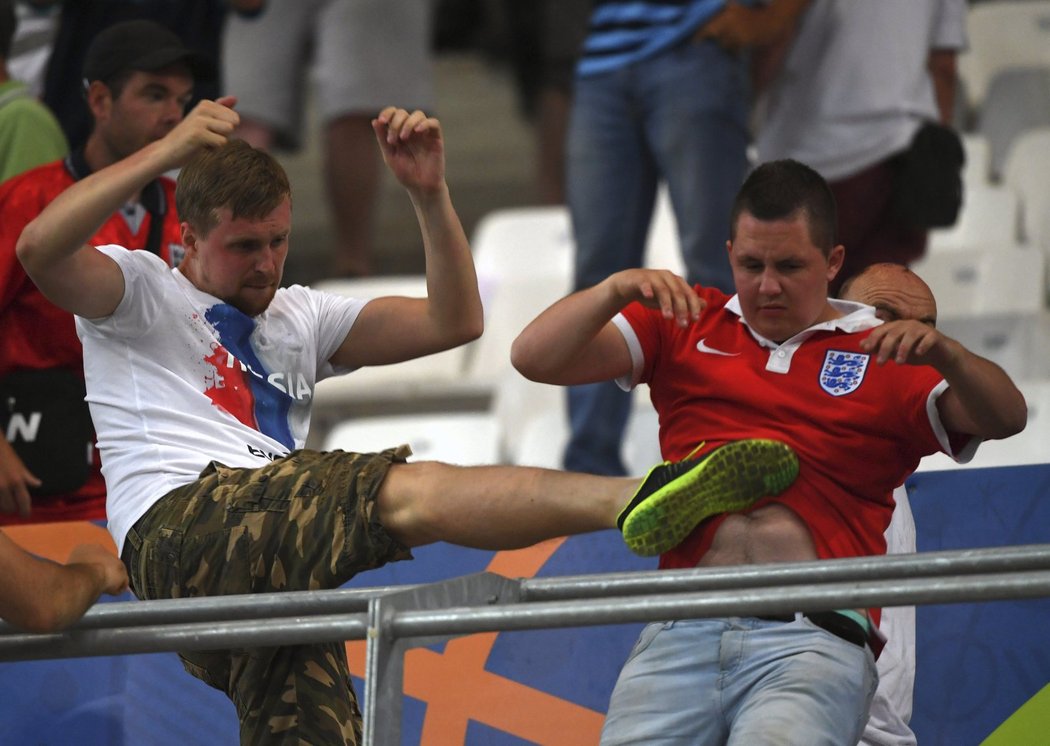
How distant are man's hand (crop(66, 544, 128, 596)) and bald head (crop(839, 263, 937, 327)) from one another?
1467 millimetres

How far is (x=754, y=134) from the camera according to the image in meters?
5.15

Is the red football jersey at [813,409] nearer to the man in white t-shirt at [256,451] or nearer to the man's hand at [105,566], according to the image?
the man in white t-shirt at [256,451]

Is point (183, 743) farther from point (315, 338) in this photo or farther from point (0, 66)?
point (0, 66)

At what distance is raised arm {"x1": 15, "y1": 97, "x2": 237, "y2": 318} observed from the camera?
2920mm

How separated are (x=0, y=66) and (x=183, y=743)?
194cm

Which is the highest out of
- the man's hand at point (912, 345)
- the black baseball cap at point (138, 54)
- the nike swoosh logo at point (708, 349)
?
the black baseball cap at point (138, 54)

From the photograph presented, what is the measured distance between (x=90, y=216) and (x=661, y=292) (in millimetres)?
981

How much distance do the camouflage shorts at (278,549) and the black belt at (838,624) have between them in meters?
0.67

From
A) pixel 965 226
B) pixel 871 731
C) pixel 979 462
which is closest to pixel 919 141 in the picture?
pixel 979 462

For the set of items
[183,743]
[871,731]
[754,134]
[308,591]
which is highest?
[754,134]

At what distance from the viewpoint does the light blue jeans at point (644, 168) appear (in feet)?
15.5

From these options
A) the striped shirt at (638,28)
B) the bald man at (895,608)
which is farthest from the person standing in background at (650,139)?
the bald man at (895,608)

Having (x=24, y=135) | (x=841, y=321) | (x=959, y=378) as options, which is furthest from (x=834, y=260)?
(x=24, y=135)

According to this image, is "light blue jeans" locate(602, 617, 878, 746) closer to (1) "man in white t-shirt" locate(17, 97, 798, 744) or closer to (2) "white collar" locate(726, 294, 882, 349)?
(1) "man in white t-shirt" locate(17, 97, 798, 744)
